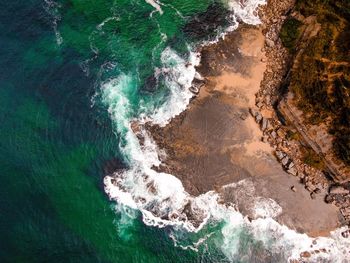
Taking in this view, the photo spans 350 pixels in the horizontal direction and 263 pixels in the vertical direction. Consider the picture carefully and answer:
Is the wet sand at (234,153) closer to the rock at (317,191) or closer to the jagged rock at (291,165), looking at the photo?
the rock at (317,191)

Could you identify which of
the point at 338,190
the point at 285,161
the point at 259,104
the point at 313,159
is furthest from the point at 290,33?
the point at 338,190

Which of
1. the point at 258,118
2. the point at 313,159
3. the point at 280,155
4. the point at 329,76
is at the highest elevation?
the point at 329,76

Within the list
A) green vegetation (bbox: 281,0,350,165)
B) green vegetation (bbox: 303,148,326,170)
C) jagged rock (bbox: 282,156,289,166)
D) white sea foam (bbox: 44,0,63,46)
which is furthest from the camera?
white sea foam (bbox: 44,0,63,46)

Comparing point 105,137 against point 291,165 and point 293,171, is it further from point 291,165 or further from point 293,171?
point 293,171

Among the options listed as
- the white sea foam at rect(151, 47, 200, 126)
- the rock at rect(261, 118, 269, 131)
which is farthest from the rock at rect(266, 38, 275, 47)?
the rock at rect(261, 118, 269, 131)

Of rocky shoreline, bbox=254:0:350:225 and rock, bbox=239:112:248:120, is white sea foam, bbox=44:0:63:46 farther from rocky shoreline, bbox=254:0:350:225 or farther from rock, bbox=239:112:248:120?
rocky shoreline, bbox=254:0:350:225

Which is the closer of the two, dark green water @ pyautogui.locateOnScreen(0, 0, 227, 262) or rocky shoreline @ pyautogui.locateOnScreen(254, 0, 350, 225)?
dark green water @ pyautogui.locateOnScreen(0, 0, 227, 262)

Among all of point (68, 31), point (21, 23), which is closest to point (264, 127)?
point (68, 31)
